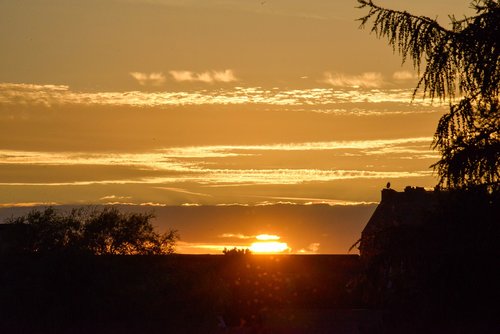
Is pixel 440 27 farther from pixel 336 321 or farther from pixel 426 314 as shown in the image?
pixel 336 321

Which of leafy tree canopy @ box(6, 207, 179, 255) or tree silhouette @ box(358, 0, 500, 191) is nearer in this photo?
tree silhouette @ box(358, 0, 500, 191)

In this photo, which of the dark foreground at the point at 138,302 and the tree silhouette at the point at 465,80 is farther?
the dark foreground at the point at 138,302

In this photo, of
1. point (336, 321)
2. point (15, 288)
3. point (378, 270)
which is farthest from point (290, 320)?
point (378, 270)

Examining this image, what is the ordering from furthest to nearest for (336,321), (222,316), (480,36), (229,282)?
(229,282) < (222,316) < (336,321) < (480,36)

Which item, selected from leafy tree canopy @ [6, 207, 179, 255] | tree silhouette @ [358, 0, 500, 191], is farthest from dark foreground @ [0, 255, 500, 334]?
tree silhouette @ [358, 0, 500, 191]

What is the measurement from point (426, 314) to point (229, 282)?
33.9 metres

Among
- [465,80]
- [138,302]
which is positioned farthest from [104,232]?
[465,80]

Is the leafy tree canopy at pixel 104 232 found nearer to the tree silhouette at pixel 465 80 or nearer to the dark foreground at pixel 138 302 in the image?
the dark foreground at pixel 138 302

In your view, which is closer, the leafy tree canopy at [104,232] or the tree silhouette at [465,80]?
the tree silhouette at [465,80]

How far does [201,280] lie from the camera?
47.1 m

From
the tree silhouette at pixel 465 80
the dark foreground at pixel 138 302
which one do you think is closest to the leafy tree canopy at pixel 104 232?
the dark foreground at pixel 138 302

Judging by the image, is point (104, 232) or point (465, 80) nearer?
point (465, 80)

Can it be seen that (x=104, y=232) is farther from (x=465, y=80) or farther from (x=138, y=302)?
(x=465, y=80)

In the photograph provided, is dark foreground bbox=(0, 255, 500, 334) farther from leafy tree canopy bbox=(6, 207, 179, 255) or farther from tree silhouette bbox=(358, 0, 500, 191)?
tree silhouette bbox=(358, 0, 500, 191)
